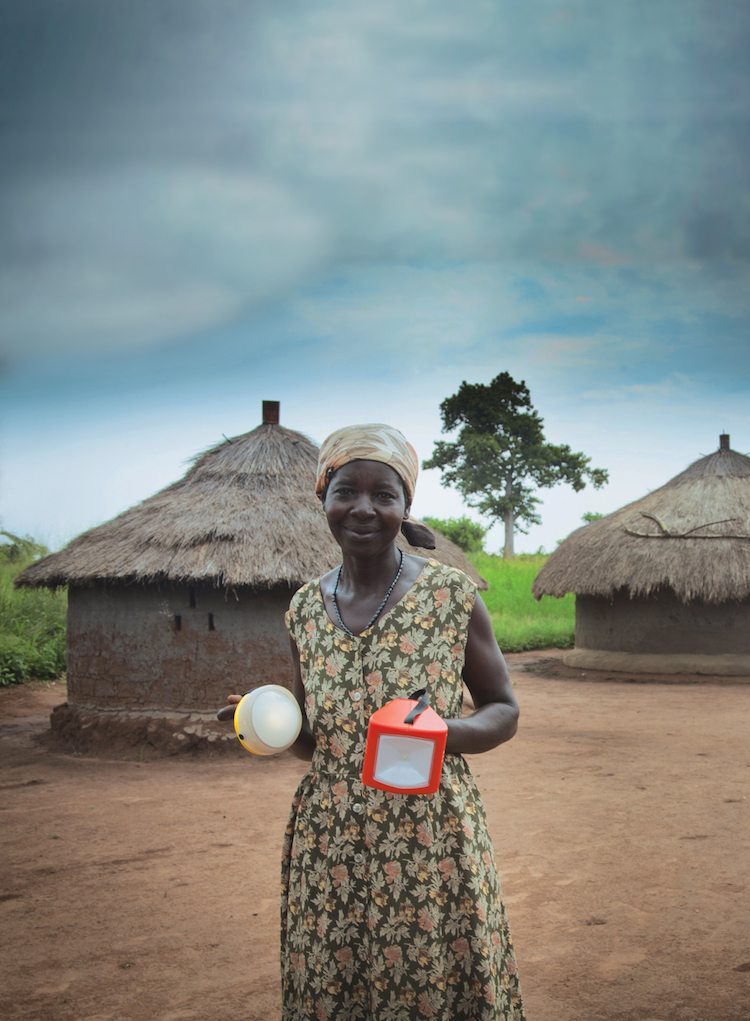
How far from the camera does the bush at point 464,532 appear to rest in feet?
76.7

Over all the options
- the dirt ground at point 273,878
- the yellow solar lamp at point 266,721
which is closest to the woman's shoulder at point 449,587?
the yellow solar lamp at point 266,721

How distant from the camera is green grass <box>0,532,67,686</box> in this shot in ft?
35.0

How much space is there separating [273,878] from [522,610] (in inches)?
552

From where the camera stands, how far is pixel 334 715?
1.50 metres

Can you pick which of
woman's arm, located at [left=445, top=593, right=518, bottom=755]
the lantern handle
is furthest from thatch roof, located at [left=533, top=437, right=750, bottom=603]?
the lantern handle

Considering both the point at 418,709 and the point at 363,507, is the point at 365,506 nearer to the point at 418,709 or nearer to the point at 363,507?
the point at 363,507

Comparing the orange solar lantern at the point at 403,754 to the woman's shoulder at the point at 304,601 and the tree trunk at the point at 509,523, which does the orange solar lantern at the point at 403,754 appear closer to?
the woman's shoulder at the point at 304,601

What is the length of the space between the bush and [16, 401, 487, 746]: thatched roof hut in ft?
52.7

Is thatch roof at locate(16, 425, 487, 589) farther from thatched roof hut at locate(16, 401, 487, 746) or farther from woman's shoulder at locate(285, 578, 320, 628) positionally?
woman's shoulder at locate(285, 578, 320, 628)

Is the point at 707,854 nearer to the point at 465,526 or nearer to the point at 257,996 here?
the point at 257,996

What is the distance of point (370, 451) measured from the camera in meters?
1.51

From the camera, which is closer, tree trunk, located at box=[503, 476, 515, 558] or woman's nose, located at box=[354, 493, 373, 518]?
woman's nose, located at box=[354, 493, 373, 518]

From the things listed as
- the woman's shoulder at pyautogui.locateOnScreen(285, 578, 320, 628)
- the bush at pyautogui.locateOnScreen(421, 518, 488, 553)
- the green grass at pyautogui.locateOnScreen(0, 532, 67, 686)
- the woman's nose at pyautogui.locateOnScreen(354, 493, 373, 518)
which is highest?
the bush at pyautogui.locateOnScreen(421, 518, 488, 553)

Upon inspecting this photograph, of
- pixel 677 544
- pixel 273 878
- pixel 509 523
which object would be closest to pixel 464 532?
pixel 509 523
